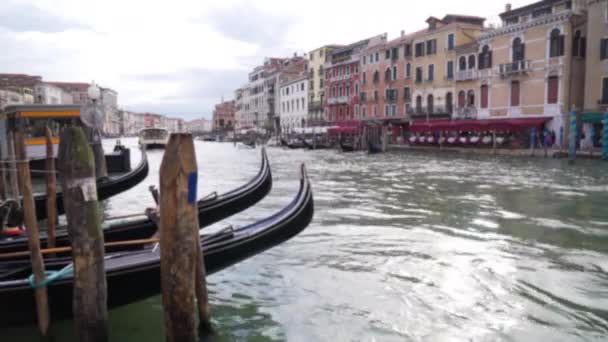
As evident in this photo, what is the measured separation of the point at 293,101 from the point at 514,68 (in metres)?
24.7

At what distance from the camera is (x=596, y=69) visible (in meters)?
16.7

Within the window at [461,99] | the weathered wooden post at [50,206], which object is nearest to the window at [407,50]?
the window at [461,99]

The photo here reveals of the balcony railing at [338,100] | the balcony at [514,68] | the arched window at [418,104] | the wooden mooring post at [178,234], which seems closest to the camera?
the wooden mooring post at [178,234]

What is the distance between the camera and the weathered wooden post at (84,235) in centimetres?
238

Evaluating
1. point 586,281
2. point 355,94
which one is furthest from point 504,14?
point 586,281

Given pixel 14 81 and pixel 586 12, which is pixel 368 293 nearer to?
pixel 586 12

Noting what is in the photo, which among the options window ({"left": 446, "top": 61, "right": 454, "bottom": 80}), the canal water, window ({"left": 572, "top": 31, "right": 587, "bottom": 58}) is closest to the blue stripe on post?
the canal water

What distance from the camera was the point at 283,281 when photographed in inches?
155

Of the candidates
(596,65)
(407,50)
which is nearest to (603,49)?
(596,65)

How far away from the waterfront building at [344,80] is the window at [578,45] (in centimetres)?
1353

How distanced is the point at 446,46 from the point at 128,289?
76.4ft

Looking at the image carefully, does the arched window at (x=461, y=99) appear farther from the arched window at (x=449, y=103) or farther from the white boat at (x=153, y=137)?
the white boat at (x=153, y=137)

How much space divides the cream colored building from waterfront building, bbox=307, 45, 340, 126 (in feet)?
55.2

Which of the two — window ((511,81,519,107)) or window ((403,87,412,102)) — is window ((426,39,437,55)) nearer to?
window ((403,87,412,102))
